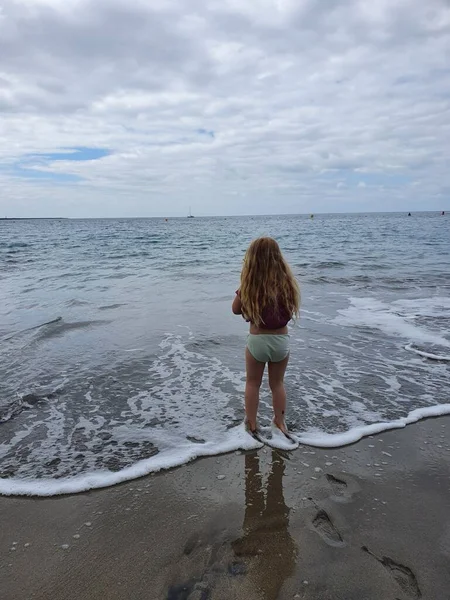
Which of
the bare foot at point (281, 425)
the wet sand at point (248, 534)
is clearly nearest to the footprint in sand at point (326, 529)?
the wet sand at point (248, 534)

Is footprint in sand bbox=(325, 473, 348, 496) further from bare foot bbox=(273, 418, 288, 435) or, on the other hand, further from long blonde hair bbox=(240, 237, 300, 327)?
long blonde hair bbox=(240, 237, 300, 327)

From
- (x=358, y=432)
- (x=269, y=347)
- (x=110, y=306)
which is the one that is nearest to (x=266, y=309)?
(x=269, y=347)

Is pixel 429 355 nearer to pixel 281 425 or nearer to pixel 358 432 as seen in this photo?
pixel 358 432

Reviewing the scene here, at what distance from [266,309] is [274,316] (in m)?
0.11

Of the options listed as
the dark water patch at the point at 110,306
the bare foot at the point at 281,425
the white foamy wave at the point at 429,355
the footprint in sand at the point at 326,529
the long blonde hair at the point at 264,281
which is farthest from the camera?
the dark water patch at the point at 110,306

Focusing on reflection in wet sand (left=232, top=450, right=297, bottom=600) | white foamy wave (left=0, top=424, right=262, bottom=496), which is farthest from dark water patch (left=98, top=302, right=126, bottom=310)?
reflection in wet sand (left=232, top=450, right=297, bottom=600)

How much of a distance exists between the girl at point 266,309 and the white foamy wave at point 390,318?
4434 millimetres

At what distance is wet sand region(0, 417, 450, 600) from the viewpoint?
8.36 ft

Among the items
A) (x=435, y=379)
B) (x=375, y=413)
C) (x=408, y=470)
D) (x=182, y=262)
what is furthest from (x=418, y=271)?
(x=408, y=470)

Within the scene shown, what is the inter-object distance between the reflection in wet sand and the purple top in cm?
143

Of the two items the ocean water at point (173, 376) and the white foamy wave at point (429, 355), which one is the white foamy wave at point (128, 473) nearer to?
the ocean water at point (173, 376)

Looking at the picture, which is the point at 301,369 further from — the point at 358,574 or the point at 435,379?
the point at 358,574

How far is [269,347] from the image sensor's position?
4.48 metres

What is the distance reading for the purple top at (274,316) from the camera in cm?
442
